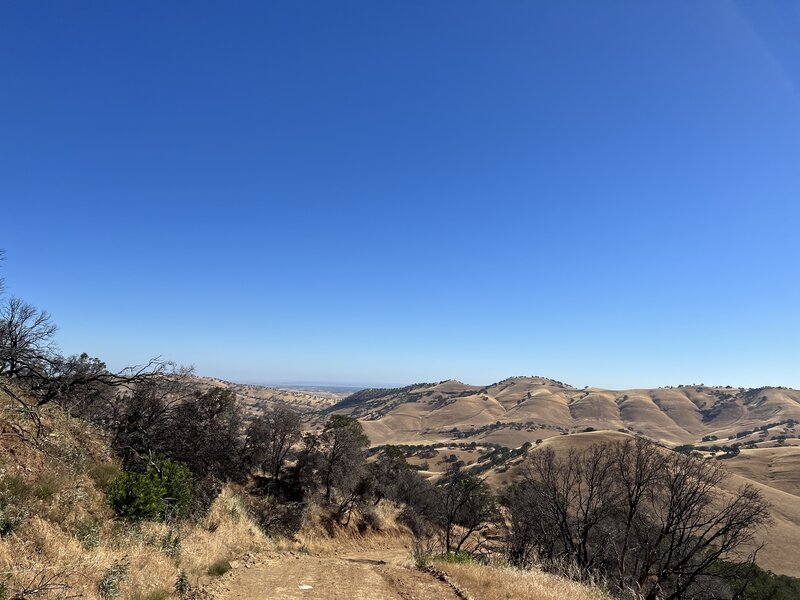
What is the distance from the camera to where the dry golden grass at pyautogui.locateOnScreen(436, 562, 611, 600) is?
34.5 feet

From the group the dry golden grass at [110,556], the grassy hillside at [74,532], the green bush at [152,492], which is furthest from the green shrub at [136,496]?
the dry golden grass at [110,556]

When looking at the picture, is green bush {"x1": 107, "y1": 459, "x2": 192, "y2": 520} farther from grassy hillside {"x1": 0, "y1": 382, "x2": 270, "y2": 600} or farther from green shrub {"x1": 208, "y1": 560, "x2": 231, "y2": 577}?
green shrub {"x1": 208, "y1": 560, "x2": 231, "y2": 577}

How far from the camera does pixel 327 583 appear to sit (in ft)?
40.8

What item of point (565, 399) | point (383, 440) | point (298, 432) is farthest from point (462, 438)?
point (298, 432)

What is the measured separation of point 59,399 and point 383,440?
122459mm

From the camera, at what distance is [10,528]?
311 inches

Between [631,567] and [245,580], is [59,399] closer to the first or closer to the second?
[245,580]

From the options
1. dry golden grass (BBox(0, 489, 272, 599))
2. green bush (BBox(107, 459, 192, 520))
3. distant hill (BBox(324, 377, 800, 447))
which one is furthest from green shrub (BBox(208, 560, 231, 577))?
distant hill (BBox(324, 377, 800, 447))

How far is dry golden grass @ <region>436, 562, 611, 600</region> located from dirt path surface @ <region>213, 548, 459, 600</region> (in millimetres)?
642

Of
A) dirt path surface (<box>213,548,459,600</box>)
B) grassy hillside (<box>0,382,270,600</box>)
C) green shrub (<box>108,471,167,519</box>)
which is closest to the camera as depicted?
grassy hillside (<box>0,382,270,600</box>)

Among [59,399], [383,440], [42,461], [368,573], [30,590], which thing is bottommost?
[383,440]

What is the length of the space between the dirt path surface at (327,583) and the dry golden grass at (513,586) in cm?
A: 64

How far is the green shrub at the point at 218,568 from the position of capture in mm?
11491

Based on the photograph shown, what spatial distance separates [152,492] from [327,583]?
5.72 m
